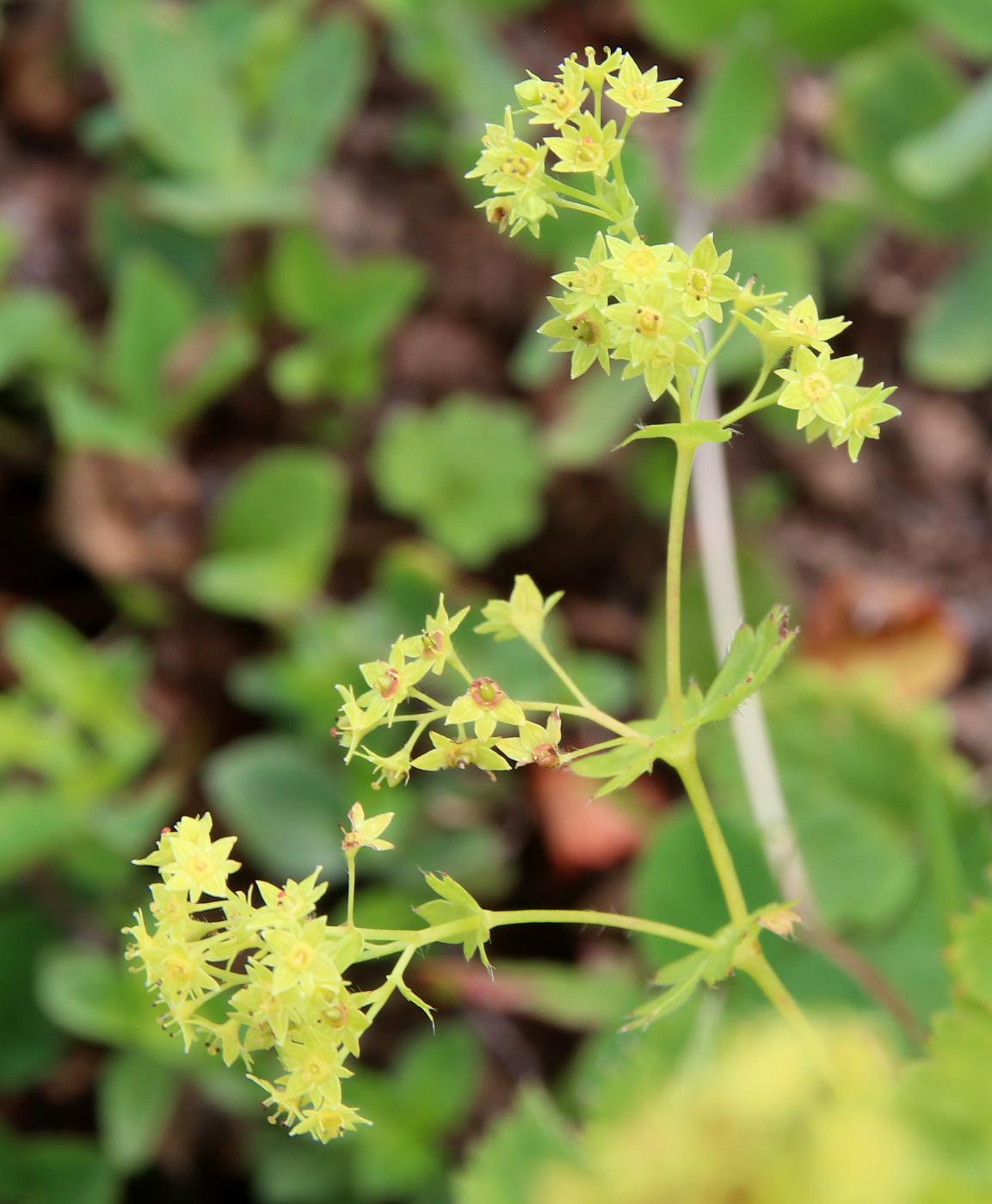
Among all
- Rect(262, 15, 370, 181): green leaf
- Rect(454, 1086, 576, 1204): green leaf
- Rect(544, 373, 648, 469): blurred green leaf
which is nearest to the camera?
Rect(454, 1086, 576, 1204): green leaf

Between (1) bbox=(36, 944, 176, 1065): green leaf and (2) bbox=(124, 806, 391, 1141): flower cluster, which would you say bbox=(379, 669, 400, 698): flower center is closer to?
(2) bbox=(124, 806, 391, 1141): flower cluster

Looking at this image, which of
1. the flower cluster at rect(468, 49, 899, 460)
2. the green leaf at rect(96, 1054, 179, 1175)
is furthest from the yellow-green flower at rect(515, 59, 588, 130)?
the green leaf at rect(96, 1054, 179, 1175)

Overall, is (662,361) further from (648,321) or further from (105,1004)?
(105,1004)

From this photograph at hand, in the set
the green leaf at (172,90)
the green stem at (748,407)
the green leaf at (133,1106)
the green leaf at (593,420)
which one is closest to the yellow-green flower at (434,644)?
the green stem at (748,407)

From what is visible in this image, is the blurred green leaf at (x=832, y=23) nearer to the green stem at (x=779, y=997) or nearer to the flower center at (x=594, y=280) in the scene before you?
the flower center at (x=594, y=280)

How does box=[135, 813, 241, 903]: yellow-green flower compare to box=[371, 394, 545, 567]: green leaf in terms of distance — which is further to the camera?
box=[371, 394, 545, 567]: green leaf

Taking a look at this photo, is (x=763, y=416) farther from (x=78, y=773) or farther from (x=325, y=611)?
(x=78, y=773)

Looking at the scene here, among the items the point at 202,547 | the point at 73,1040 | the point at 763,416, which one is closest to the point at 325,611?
the point at 202,547
